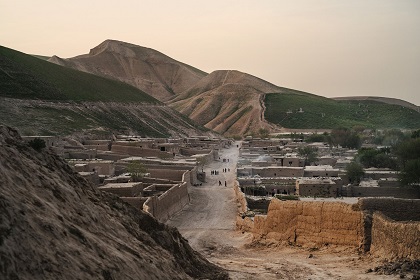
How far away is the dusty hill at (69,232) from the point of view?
22.6ft

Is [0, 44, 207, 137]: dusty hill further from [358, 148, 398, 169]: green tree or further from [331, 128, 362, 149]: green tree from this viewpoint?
[358, 148, 398, 169]: green tree

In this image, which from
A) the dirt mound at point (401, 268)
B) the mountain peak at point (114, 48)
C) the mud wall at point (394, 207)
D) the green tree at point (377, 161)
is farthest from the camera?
the mountain peak at point (114, 48)

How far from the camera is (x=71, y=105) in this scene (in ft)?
216

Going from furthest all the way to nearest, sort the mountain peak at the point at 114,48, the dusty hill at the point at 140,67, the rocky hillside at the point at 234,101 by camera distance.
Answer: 1. the mountain peak at the point at 114,48
2. the dusty hill at the point at 140,67
3. the rocky hillside at the point at 234,101

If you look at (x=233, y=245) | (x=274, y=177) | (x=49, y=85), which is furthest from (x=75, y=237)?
(x=49, y=85)

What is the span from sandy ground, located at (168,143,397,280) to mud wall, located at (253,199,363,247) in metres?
0.24

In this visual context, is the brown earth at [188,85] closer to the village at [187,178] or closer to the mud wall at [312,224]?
the village at [187,178]

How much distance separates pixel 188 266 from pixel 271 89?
424ft

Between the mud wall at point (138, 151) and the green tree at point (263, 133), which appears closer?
the mud wall at point (138, 151)

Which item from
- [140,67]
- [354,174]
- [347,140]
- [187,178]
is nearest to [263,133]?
[347,140]

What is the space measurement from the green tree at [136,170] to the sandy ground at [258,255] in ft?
11.0

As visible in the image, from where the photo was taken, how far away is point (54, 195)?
9133 mm

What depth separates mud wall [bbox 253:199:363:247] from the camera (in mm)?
13593

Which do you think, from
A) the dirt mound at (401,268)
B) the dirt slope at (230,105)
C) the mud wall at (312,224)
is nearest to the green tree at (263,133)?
the dirt slope at (230,105)
